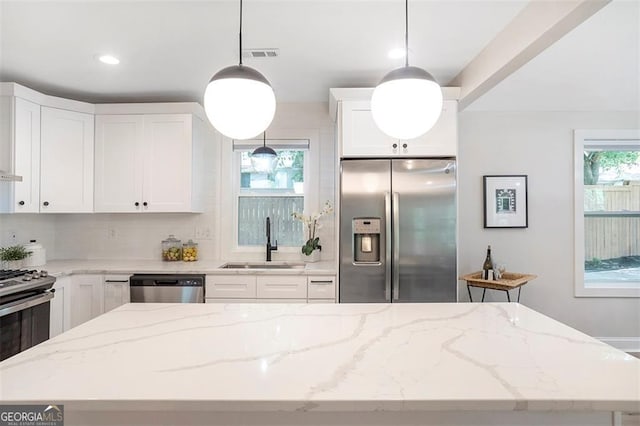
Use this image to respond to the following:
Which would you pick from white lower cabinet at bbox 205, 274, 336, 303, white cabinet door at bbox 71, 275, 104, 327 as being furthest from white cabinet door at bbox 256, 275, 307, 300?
white cabinet door at bbox 71, 275, 104, 327

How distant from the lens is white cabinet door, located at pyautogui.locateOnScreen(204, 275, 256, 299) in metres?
2.78

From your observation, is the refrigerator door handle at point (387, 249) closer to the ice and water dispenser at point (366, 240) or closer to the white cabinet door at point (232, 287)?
the ice and water dispenser at point (366, 240)

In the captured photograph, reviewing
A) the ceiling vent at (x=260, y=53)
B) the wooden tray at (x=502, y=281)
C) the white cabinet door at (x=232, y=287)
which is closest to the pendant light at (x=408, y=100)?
the ceiling vent at (x=260, y=53)

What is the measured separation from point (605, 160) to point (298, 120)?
124 inches

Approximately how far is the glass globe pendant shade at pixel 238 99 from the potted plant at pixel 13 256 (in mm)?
2708

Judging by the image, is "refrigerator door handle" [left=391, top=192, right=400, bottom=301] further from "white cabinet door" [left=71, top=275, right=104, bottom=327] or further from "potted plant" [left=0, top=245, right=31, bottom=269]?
"potted plant" [left=0, top=245, right=31, bottom=269]

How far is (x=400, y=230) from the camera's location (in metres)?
2.67

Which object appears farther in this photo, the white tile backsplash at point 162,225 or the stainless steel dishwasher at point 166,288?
the white tile backsplash at point 162,225

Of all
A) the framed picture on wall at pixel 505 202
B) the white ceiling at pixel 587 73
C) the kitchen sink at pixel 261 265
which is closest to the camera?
the white ceiling at pixel 587 73

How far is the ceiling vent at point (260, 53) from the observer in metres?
2.31

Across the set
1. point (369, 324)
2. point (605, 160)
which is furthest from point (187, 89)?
point (605, 160)

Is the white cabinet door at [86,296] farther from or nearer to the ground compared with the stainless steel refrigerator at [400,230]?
nearer to the ground

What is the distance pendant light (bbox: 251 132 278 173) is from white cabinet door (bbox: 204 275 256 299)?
3.37 ft

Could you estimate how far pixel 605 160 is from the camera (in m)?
3.42
